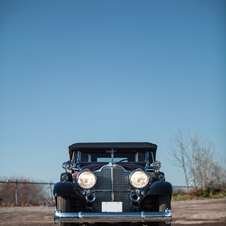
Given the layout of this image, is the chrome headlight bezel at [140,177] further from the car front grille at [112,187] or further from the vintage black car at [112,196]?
the car front grille at [112,187]

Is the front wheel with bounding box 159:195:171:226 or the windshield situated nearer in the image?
the front wheel with bounding box 159:195:171:226

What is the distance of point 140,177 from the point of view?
510 cm

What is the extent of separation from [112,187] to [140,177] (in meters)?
0.54

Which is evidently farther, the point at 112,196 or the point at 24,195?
the point at 24,195

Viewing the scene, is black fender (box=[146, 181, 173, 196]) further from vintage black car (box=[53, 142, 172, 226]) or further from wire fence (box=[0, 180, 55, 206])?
wire fence (box=[0, 180, 55, 206])

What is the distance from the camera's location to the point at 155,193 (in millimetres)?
4836

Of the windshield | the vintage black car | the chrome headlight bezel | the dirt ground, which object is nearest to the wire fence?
the dirt ground

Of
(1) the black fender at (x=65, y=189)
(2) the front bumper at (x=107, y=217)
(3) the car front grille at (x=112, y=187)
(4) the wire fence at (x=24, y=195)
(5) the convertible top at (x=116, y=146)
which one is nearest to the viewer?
(2) the front bumper at (x=107, y=217)

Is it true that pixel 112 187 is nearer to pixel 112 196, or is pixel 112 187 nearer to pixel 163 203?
pixel 112 196

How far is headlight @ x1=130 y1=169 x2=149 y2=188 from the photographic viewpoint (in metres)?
5.09

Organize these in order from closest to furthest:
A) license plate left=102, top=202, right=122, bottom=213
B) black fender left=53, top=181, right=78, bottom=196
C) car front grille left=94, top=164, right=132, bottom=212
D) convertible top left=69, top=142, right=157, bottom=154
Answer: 1. black fender left=53, top=181, right=78, bottom=196
2. license plate left=102, top=202, right=122, bottom=213
3. car front grille left=94, top=164, right=132, bottom=212
4. convertible top left=69, top=142, right=157, bottom=154

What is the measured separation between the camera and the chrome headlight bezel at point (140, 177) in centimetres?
509

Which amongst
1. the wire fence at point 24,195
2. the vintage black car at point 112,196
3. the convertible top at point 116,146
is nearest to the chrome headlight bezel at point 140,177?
the vintage black car at point 112,196

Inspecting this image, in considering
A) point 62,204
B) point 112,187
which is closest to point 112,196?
point 112,187
